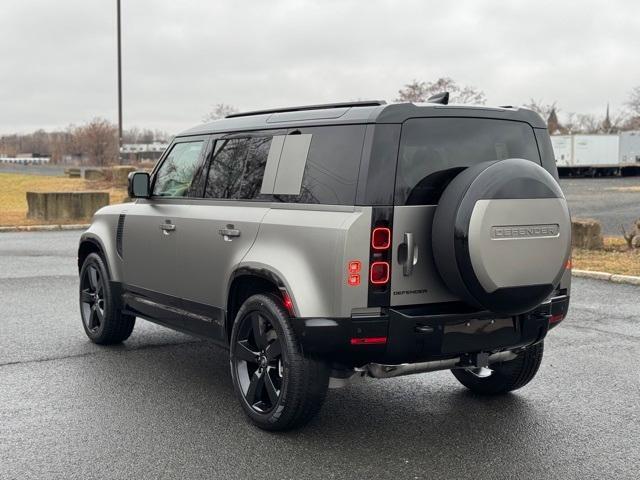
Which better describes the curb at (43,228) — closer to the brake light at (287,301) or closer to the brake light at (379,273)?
the brake light at (287,301)

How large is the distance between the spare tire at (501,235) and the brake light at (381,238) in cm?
28

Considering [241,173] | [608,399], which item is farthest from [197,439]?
[608,399]

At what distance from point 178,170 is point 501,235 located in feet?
9.66

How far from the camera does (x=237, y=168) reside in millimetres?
5574

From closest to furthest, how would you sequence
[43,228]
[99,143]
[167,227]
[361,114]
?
[361,114] → [167,227] → [43,228] → [99,143]

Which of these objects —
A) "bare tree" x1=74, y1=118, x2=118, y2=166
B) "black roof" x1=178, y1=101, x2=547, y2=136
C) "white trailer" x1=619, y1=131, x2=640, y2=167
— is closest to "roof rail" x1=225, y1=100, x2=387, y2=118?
"black roof" x1=178, y1=101, x2=547, y2=136

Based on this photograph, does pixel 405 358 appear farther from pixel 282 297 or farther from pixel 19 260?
pixel 19 260

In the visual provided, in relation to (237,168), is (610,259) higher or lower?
lower

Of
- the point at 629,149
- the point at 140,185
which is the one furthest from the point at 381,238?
the point at 629,149

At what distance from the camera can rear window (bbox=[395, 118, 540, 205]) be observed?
4.52 m

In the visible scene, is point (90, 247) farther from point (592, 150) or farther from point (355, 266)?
point (592, 150)

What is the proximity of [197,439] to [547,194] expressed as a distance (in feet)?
8.26

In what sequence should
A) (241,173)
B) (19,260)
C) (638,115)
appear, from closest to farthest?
(241,173), (19,260), (638,115)

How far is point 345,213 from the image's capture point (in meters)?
4.46
